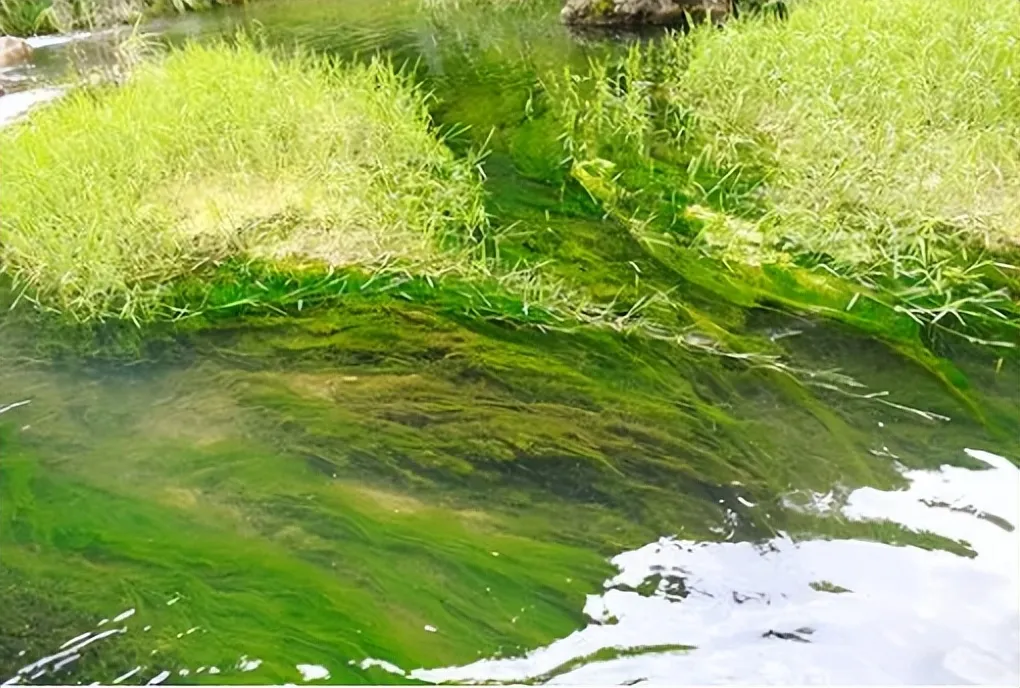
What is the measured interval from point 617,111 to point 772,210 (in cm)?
167

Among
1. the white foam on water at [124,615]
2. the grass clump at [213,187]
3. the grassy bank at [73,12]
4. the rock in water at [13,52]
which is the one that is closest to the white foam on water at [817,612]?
the white foam on water at [124,615]

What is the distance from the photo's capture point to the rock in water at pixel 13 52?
8279mm

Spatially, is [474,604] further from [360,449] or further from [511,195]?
[511,195]

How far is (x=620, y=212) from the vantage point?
3.71m

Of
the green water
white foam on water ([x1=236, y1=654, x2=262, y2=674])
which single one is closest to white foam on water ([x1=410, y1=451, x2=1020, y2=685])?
the green water

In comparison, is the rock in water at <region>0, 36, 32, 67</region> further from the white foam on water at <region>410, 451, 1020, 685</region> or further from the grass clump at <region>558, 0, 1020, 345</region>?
the white foam on water at <region>410, 451, 1020, 685</region>

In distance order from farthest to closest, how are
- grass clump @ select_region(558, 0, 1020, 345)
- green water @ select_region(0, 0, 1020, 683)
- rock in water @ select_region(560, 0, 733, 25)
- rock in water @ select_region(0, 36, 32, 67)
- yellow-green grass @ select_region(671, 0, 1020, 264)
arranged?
rock in water @ select_region(560, 0, 733, 25) → rock in water @ select_region(0, 36, 32, 67) → yellow-green grass @ select_region(671, 0, 1020, 264) → grass clump @ select_region(558, 0, 1020, 345) → green water @ select_region(0, 0, 1020, 683)

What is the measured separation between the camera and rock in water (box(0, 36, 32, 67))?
8279mm

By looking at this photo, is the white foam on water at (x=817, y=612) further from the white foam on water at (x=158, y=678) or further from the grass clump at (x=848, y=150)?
the grass clump at (x=848, y=150)

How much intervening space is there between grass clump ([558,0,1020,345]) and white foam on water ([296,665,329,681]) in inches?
82.5

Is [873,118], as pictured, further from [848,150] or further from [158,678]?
[158,678]

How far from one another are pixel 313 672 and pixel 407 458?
71 cm

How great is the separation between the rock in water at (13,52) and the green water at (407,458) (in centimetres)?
655

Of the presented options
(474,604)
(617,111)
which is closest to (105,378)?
(474,604)
